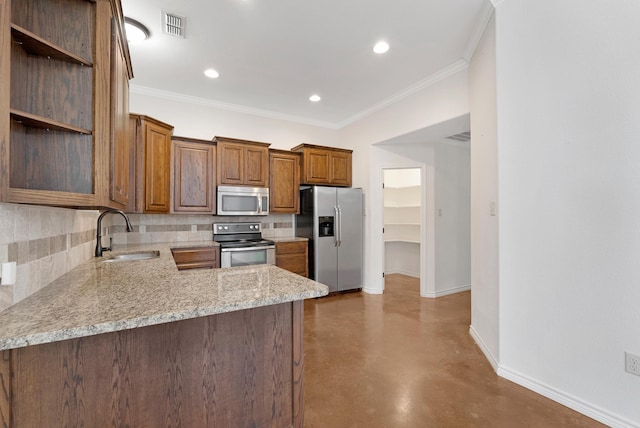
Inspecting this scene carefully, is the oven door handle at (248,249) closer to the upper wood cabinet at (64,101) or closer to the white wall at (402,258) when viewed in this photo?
the upper wood cabinet at (64,101)

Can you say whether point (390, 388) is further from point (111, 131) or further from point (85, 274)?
point (111, 131)

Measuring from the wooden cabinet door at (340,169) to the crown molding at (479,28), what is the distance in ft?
7.43

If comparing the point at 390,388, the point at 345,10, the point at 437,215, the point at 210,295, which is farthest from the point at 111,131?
the point at 437,215

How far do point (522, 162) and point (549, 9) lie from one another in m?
1.04

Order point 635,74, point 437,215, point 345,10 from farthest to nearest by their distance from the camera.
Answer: point 437,215 → point 345,10 → point 635,74

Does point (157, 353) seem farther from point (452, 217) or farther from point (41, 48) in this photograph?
point (452, 217)

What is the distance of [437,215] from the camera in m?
4.42

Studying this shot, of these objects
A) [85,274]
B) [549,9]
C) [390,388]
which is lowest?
[390,388]

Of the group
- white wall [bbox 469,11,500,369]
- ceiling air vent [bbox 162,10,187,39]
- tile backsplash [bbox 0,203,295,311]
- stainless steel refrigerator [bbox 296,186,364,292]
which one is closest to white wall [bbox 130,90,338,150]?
stainless steel refrigerator [bbox 296,186,364,292]

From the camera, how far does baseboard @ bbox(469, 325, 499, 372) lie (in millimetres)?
2276

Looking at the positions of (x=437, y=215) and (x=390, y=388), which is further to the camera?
(x=437, y=215)

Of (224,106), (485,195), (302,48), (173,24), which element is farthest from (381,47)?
(224,106)

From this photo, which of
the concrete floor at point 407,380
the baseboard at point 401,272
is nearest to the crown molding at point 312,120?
the concrete floor at point 407,380

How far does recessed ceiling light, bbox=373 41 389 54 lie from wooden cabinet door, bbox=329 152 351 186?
1955 millimetres
